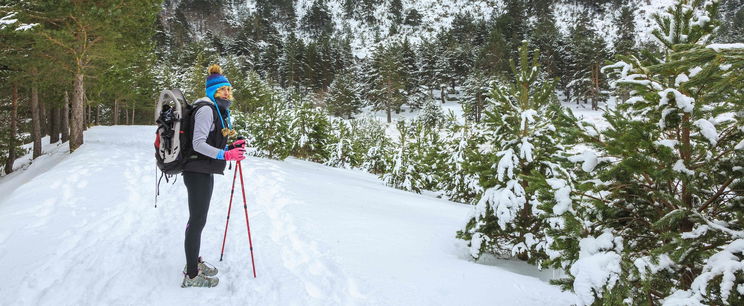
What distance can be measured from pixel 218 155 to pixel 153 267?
191cm

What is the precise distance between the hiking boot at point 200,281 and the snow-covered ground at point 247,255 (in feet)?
0.30

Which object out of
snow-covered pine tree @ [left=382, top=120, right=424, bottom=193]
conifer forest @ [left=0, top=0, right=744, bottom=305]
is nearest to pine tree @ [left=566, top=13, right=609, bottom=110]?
conifer forest @ [left=0, top=0, right=744, bottom=305]

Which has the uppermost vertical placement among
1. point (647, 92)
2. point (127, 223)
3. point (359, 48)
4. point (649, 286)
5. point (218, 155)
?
point (359, 48)

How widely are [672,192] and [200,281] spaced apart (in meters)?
4.33

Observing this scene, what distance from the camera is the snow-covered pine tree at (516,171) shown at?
4957mm

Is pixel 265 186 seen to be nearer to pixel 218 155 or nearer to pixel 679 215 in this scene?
pixel 218 155

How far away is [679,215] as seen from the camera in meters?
2.25

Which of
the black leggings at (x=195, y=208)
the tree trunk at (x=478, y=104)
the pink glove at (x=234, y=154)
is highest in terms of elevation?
the tree trunk at (x=478, y=104)

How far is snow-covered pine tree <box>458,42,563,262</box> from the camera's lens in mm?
4957

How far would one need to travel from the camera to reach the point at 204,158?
357 centimetres

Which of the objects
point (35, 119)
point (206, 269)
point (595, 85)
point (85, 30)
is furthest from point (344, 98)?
point (206, 269)

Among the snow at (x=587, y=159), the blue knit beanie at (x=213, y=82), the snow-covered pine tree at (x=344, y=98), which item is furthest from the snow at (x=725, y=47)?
the snow-covered pine tree at (x=344, y=98)

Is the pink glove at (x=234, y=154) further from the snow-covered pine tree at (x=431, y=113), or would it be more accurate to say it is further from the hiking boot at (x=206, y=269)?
the snow-covered pine tree at (x=431, y=113)

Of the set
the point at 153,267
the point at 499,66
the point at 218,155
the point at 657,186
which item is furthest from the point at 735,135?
the point at 499,66
